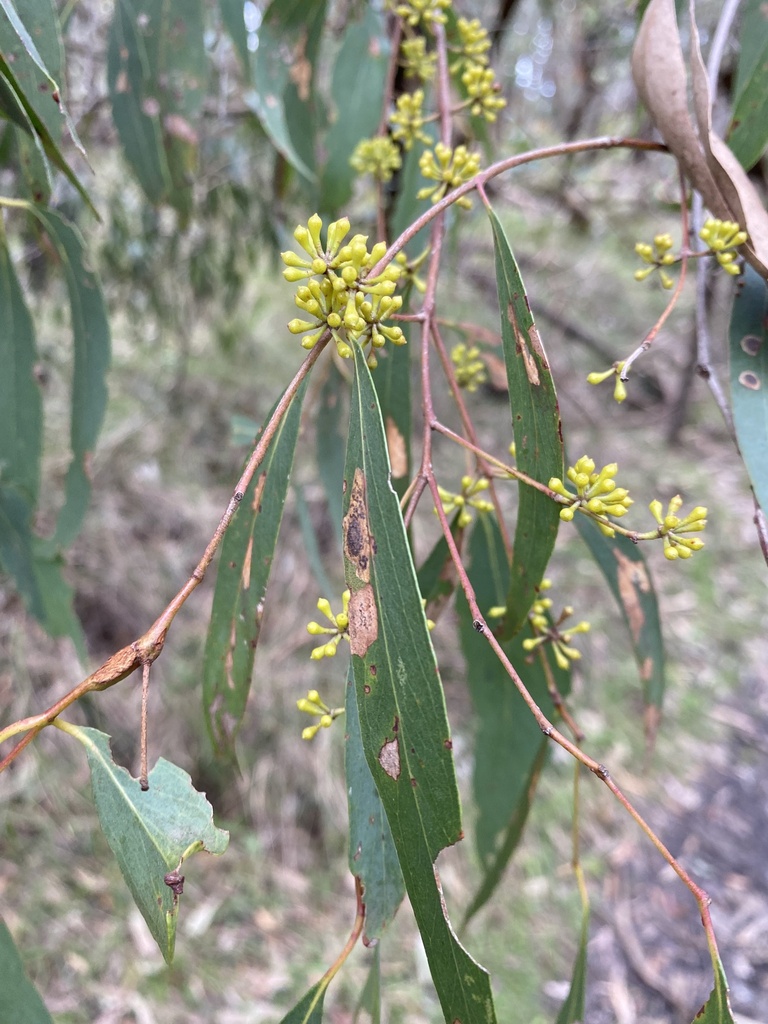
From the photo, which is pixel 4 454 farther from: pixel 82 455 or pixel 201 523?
pixel 201 523

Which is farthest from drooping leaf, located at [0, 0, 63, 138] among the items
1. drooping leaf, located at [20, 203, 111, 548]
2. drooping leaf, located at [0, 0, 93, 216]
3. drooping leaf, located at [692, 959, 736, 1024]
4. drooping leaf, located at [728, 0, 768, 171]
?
drooping leaf, located at [692, 959, 736, 1024]

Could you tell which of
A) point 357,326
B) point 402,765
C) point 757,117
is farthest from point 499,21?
point 402,765

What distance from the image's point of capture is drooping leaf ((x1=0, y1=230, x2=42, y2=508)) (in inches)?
33.5

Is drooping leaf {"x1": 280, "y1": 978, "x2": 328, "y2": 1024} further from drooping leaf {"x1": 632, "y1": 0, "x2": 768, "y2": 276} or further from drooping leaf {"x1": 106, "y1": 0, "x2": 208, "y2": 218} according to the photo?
drooping leaf {"x1": 106, "y1": 0, "x2": 208, "y2": 218}

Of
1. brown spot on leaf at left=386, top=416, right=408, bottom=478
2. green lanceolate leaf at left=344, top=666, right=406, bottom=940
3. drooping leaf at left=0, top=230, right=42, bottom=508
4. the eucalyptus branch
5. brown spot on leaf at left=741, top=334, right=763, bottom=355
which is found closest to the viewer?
the eucalyptus branch

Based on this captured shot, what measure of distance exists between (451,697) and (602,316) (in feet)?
8.10

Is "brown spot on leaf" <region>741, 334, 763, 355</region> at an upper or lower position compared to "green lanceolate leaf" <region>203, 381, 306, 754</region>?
upper

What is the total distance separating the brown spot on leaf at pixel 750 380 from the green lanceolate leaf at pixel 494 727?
31 centimetres

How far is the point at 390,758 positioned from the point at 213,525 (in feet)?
6.38

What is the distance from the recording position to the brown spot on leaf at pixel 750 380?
2.03ft

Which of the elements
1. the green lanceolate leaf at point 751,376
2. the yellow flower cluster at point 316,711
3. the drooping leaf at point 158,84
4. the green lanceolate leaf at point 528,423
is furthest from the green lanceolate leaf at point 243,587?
the drooping leaf at point 158,84

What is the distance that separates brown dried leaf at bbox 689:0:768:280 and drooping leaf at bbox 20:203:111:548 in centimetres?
63

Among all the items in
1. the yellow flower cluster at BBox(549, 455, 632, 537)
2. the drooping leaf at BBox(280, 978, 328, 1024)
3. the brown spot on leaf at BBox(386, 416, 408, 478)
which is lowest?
the drooping leaf at BBox(280, 978, 328, 1024)

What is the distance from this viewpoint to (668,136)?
622 millimetres
